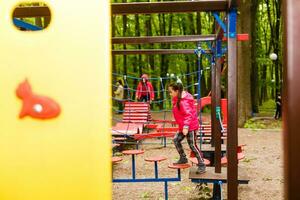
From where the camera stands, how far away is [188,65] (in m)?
25.9

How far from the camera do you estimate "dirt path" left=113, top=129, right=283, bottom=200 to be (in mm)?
6434

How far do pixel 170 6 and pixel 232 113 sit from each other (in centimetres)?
115

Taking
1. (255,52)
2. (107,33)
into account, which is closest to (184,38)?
(107,33)

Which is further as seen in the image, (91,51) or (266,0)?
(266,0)

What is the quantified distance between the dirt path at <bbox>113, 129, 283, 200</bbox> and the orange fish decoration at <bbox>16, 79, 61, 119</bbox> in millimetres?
4983

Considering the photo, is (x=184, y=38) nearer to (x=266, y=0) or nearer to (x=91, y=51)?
(x=91, y=51)

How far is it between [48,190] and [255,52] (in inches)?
822

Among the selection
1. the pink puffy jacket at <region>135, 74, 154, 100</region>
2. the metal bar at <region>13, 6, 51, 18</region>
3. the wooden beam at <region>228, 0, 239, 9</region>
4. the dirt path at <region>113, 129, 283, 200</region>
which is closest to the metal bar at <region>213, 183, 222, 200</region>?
the dirt path at <region>113, 129, 283, 200</region>

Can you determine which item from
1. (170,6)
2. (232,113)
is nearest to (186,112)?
(232,113)

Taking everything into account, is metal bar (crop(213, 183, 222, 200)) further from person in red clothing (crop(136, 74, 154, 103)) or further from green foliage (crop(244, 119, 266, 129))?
green foliage (crop(244, 119, 266, 129))

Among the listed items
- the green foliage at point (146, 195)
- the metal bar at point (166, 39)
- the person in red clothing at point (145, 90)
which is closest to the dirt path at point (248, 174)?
the green foliage at point (146, 195)

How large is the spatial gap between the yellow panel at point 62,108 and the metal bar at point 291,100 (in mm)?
659

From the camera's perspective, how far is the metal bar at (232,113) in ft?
12.7

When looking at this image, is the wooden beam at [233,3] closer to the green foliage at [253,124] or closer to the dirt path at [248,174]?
the dirt path at [248,174]
